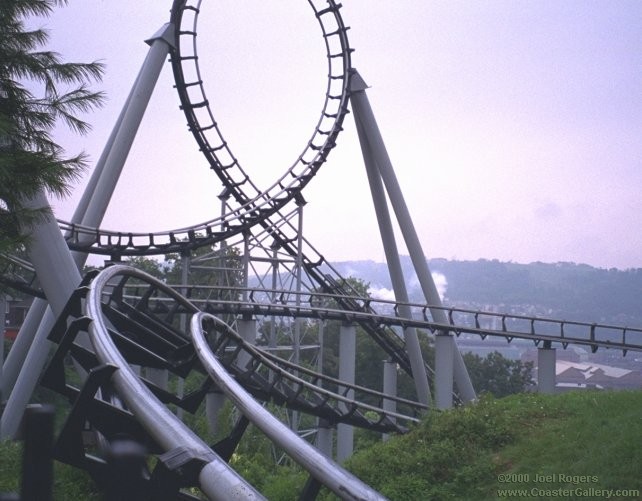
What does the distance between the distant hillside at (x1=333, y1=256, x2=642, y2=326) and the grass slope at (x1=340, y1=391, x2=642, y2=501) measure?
86680mm

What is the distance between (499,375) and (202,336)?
37.1 m

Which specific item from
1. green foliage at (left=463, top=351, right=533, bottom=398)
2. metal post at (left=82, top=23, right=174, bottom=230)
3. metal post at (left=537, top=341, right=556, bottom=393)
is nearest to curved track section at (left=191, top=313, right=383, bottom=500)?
metal post at (left=82, top=23, right=174, bottom=230)

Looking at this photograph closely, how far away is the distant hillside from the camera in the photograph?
4294 inches

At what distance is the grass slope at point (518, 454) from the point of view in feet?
27.0

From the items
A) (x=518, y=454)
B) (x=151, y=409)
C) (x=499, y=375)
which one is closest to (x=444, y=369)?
(x=518, y=454)

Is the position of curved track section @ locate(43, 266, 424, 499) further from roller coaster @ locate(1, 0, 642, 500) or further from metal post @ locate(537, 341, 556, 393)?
metal post @ locate(537, 341, 556, 393)

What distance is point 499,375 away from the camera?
145 feet

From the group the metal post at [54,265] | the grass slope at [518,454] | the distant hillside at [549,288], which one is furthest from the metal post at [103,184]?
the distant hillside at [549,288]

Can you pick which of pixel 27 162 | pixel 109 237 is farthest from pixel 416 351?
pixel 27 162

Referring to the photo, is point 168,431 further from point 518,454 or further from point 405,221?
point 405,221

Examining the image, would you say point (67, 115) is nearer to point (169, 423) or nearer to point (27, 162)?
point (27, 162)

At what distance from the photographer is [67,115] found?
8.24 m

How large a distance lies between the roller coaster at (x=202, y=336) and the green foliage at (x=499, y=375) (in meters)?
19.3

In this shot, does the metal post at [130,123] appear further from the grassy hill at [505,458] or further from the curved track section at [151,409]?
the grassy hill at [505,458]
